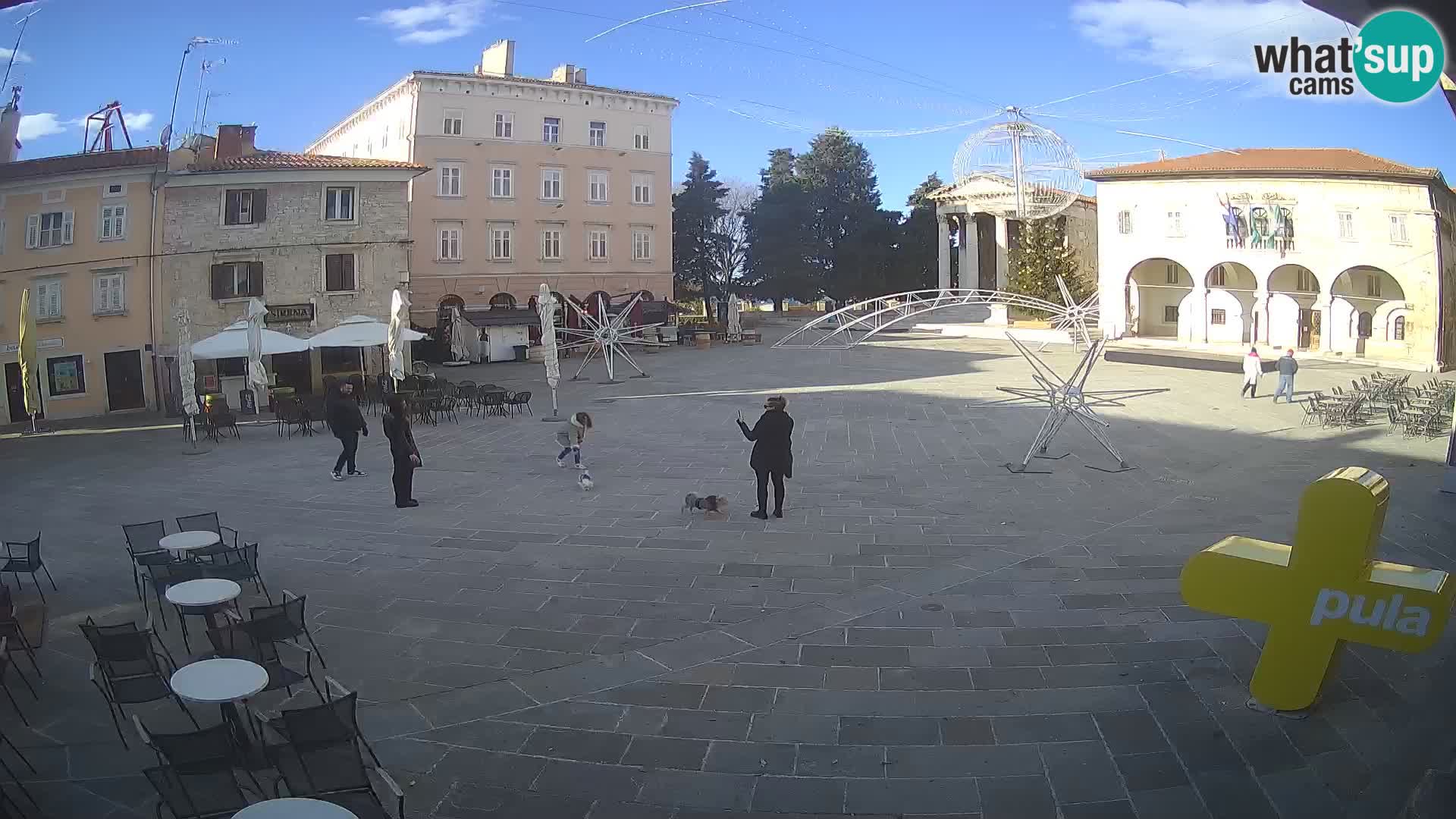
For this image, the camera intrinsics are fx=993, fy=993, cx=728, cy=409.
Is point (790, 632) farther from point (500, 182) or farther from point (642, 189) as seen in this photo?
point (642, 189)

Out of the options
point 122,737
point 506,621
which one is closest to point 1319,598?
point 506,621

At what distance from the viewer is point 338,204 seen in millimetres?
25984

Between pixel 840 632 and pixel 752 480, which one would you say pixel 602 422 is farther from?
pixel 840 632

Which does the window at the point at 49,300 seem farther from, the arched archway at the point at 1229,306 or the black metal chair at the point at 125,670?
the arched archway at the point at 1229,306

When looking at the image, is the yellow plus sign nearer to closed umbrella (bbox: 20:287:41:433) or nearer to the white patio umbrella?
the white patio umbrella

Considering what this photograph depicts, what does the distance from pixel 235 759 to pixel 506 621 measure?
2.78 m

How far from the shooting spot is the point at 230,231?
79.8 ft

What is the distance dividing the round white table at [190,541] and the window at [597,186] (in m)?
34.9

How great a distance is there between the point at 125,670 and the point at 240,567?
1.77 metres

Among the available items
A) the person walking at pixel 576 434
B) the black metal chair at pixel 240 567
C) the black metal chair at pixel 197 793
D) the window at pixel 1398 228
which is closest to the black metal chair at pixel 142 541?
the black metal chair at pixel 240 567

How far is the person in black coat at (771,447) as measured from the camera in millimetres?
10180

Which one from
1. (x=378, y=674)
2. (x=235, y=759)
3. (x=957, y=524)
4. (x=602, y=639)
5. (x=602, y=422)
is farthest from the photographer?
(x=602, y=422)

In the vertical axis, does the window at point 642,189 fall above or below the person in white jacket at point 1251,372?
above

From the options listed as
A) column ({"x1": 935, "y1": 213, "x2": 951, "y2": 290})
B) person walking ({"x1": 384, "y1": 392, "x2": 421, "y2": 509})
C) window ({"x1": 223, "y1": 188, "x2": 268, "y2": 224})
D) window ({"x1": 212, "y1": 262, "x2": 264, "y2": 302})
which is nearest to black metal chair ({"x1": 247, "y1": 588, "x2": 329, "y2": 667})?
person walking ({"x1": 384, "y1": 392, "x2": 421, "y2": 509})
